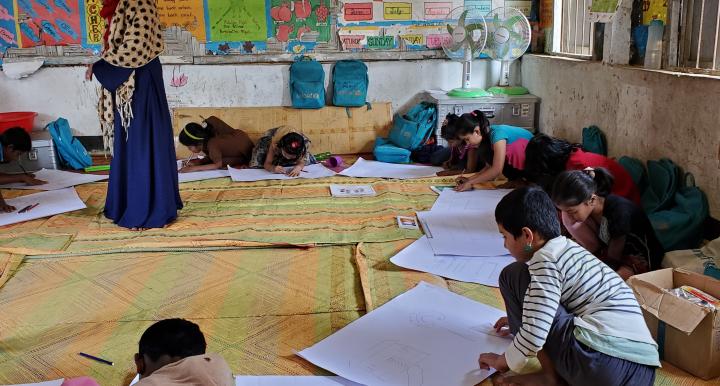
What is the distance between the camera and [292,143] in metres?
4.50

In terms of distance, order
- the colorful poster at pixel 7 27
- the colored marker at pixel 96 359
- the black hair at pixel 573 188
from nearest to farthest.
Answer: the colored marker at pixel 96 359 → the black hair at pixel 573 188 → the colorful poster at pixel 7 27

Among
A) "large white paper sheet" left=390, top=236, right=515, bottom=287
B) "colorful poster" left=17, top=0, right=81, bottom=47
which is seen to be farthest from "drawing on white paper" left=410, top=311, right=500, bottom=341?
"colorful poster" left=17, top=0, right=81, bottom=47

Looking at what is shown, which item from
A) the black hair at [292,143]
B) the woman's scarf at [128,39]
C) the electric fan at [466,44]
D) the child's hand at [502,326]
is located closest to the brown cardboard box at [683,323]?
the child's hand at [502,326]

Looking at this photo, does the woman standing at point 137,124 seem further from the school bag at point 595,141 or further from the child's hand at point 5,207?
the school bag at point 595,141

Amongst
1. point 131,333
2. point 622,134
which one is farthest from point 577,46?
point 131,333

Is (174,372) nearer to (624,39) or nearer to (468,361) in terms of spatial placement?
(468,361)

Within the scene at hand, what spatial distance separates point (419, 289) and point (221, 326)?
2.43 ft

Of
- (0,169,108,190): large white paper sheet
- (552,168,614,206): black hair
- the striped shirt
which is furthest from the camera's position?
(0,169,108,190): large white paper sheet

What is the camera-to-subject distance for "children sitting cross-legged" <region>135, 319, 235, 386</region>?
4.16ft

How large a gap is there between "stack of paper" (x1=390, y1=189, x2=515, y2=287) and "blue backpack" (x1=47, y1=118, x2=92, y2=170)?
3.03 metres

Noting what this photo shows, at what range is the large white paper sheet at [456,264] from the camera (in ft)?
8.61

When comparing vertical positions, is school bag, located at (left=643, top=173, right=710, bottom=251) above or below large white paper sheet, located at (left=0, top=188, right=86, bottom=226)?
above

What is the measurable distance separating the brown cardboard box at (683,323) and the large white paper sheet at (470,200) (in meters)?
1.32

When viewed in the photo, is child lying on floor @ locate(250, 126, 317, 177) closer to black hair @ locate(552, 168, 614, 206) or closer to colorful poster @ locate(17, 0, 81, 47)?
colorful poster @ locate(17, 0, 81, 47)
